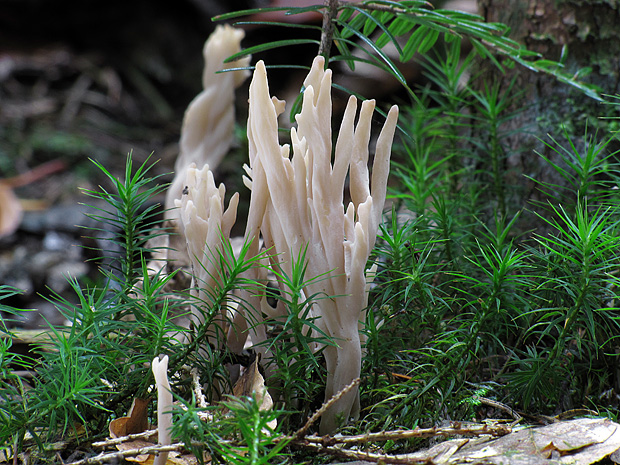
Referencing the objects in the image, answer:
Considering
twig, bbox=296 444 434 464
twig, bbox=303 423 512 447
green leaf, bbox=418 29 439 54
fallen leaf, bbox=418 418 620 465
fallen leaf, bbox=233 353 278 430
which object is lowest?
fallen leaf, bbox=418 418 620 465

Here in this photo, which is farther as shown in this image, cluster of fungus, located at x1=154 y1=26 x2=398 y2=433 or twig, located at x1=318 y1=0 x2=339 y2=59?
twig, located at x1=318 y1=0 x2=339 y2=59

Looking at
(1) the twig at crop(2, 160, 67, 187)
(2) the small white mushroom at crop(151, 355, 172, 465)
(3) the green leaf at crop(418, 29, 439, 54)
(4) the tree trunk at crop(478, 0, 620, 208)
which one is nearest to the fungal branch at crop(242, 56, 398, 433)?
(2) the small white mushroom at crop(151, 355, 172, 465)

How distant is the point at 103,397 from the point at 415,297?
0.63m

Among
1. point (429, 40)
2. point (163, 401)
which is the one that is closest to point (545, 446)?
point (163, 401)

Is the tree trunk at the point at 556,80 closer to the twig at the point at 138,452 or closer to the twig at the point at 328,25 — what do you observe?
the twig at the point at 328,25

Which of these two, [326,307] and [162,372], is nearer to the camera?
[162,372]

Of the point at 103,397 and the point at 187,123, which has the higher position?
the point at 187,123

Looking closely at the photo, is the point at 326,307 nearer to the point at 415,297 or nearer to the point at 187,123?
the point at 415,297

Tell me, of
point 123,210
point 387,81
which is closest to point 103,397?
point 123,210

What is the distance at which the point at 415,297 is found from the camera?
3.74 feet

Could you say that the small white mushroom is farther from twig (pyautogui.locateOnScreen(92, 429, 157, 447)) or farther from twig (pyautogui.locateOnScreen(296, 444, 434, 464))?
twig (pyautogui.locateOnScreen(296, 444, 434, 464))

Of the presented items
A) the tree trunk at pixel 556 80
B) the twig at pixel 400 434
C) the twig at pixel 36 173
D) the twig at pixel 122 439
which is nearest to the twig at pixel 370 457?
the twig at pixel 400 434

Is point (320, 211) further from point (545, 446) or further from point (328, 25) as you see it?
point (545, 446)

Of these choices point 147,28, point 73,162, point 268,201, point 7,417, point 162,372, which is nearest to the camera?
point 162,372
